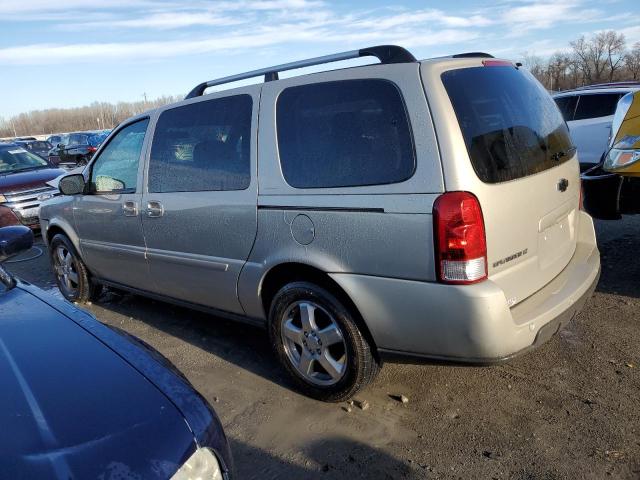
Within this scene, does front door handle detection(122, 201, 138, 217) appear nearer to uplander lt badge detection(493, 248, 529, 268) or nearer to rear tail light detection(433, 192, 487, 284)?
rear tail light detection(433, 192, 487, 284)

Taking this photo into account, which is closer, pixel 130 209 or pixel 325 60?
pixel 325 60

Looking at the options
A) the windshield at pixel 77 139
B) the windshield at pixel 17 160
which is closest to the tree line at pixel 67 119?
the windshield at pixel 77 139

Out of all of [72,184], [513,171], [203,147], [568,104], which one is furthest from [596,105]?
[72,184]

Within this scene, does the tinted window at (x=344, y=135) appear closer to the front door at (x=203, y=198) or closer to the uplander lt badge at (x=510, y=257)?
the front door at (x=203, y=198)

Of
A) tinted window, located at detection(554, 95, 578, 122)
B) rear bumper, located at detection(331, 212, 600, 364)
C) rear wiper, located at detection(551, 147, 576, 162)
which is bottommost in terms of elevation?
rear bumper, located at detection(331, 212, 600, 364)

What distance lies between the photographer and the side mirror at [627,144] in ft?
13.9

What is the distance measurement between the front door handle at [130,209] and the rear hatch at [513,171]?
258cm

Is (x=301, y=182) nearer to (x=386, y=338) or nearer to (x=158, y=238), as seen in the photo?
(x=386, y=338)

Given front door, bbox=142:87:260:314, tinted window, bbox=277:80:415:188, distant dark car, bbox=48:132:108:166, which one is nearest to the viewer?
tinted window, bbox=277:80:415:188

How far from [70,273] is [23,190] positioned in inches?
162

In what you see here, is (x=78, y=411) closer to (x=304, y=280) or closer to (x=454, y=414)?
(x=304, y=280)

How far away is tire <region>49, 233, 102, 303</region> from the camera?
Answer: 519 cm

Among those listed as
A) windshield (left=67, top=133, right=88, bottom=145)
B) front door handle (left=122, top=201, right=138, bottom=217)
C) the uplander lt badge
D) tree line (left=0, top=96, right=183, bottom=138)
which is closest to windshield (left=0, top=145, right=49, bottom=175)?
front door handle (left=122, top=201, right=138, bottom=217)

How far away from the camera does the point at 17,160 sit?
10.0 m
